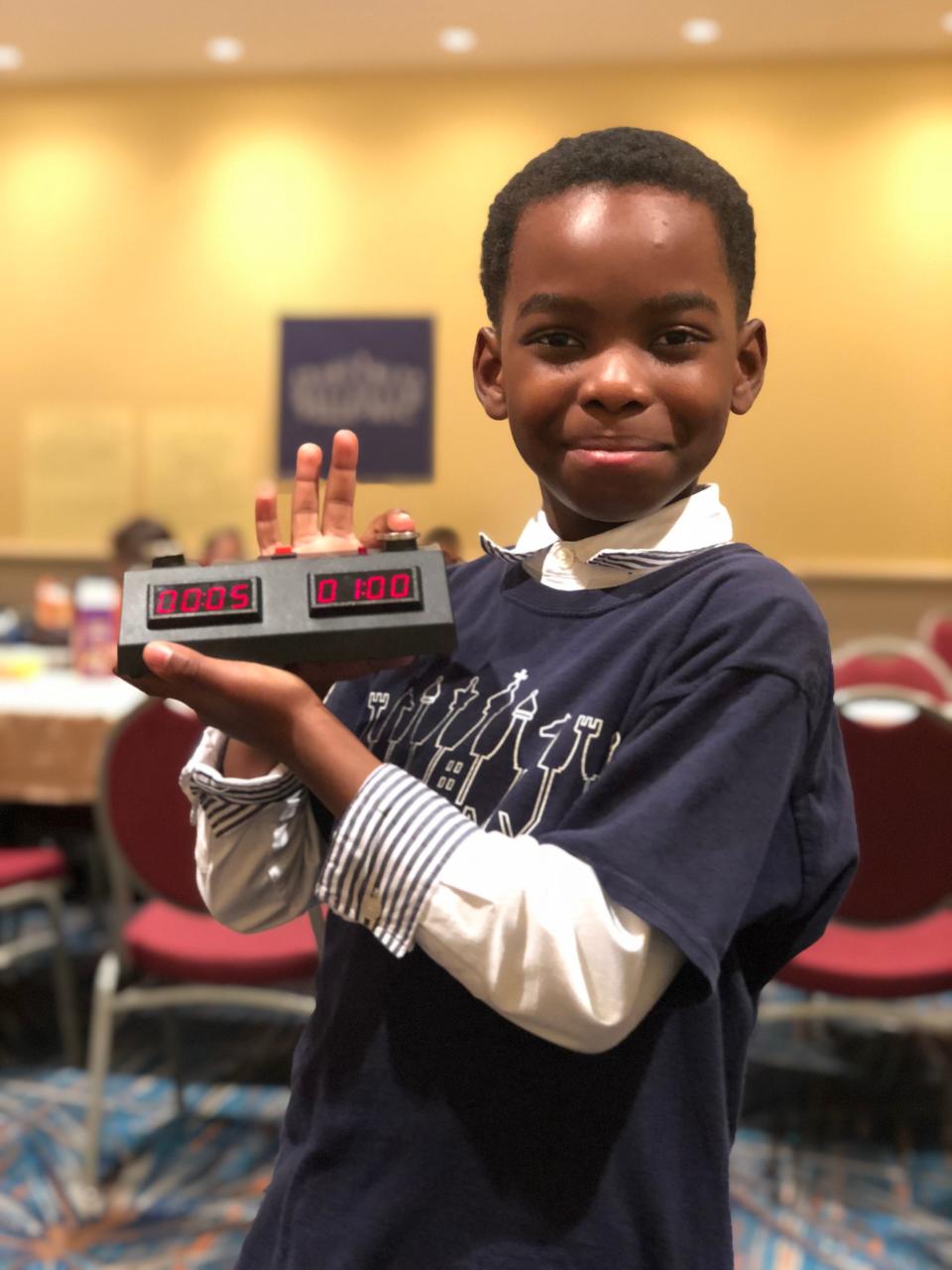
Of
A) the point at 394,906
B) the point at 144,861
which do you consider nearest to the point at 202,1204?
the point at 144,861

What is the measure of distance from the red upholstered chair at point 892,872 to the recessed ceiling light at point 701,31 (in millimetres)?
3571

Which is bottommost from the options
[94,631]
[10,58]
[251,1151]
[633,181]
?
[251,1151]

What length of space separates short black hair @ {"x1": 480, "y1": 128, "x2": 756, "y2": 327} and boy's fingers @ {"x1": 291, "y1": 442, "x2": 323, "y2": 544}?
0.42 ft

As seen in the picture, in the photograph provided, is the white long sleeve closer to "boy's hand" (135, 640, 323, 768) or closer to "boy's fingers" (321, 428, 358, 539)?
"boy's hand" (135, 640, 323, 768)

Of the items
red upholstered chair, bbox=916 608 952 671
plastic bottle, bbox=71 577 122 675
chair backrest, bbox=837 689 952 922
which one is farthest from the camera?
red upholstered chair, bbox=916 608 952 671

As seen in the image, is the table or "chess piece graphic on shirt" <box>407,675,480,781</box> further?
the table

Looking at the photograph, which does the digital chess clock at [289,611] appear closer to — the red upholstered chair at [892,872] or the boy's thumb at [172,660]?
the boy's thumb at [172,660]

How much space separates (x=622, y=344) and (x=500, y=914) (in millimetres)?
274

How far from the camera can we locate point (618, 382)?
1.94 feet

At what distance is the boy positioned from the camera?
22.1 inches

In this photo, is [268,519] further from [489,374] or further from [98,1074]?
[98,1074]

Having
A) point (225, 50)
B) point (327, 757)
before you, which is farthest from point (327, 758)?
point (225, 50)

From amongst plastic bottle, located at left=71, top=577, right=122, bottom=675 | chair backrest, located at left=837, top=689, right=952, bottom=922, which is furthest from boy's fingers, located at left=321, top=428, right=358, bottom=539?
plastic bottle, located at left=71, top=577, right=122, bottom=675

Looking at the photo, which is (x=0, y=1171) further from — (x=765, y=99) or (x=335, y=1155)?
(x=765, y=99)
